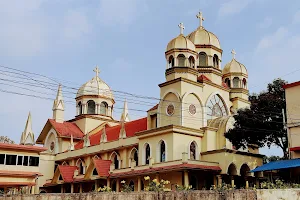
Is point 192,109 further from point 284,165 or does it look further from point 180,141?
point 284,165

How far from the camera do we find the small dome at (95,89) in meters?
49.5

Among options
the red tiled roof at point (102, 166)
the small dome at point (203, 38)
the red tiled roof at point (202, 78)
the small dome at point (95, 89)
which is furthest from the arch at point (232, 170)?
the small dome at point (95, 89)

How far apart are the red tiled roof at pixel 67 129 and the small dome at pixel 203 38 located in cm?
1732

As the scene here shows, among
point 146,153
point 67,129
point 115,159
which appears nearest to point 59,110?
point 67,129

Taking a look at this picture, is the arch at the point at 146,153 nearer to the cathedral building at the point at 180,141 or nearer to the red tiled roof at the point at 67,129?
the cathedral building at the point at 180,141

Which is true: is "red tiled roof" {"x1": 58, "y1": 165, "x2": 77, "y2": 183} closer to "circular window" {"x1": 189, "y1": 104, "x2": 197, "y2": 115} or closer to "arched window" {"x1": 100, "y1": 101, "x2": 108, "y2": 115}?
"arched window" {"x1": 100, "y1": 101, "x2": 108, "y2": 115}

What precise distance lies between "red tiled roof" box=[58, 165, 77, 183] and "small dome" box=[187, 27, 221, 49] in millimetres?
17140

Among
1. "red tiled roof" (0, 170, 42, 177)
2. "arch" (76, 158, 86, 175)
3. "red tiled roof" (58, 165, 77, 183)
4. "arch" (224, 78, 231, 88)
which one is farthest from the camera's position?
"arch" (76, 158, 86, 175)

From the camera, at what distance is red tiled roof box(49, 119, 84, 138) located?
1810 inches

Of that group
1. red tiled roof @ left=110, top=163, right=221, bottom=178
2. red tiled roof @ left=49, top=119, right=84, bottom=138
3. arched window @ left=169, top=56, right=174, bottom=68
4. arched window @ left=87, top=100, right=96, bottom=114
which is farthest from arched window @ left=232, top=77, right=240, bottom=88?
red tiled roof @ left=49, top=119, right=84, bottom=138

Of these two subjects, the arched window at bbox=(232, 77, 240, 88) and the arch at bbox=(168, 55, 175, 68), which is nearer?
the arch at bbox=(168, 55, 175, 68)

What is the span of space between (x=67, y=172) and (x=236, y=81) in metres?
18.7

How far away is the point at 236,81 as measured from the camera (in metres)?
40.5

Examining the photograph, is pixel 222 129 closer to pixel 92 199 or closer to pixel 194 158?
pixel 194 158
